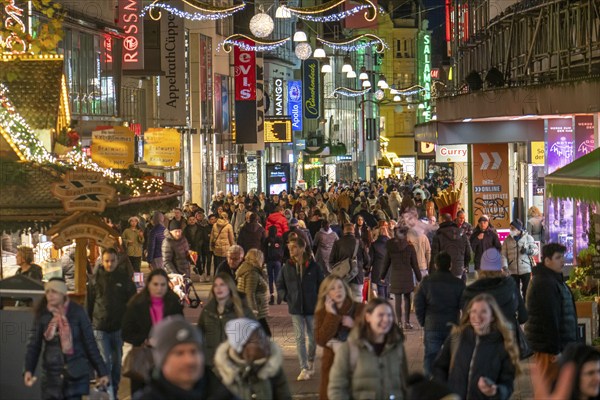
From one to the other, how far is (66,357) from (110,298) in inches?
107

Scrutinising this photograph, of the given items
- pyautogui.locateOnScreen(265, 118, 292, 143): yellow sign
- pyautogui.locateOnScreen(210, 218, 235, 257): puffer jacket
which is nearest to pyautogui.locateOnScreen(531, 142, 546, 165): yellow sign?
pyautogui.locateOnScreen(210, 218, 235, 257): puffer jacket

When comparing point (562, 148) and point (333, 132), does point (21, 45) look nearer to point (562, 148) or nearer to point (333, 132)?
point (562, 148)

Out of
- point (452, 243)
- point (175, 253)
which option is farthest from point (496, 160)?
point (452, 243)

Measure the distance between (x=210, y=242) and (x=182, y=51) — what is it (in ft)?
53.7

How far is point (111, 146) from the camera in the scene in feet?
71.5

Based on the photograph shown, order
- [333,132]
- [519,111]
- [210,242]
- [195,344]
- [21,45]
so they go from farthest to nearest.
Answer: [333,132] < [210,242] < [519,111] < [21,45] < [195,344]

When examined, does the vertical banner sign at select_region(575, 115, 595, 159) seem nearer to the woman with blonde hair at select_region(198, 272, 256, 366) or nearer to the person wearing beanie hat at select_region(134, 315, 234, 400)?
the woman with blonde hair at select_region(198, 272, 256, 366)

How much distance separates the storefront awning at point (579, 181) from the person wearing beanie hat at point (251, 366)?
5.26 metres

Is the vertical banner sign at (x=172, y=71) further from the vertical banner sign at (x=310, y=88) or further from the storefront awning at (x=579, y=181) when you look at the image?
the vertical banner sign at (x=310, y=88)

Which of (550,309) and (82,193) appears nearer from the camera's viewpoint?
(550,309)

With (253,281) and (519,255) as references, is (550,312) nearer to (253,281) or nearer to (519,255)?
(253,281)

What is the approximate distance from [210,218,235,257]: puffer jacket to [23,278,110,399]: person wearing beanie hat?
15567mm

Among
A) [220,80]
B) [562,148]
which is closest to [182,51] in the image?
[220,80]

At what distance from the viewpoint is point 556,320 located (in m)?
13.5
